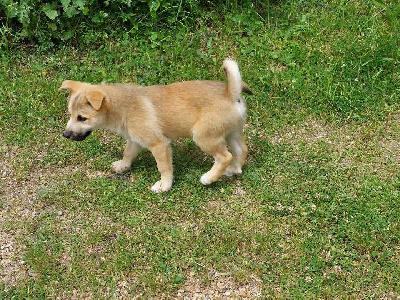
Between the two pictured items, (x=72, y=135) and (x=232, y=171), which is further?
(x=232, y=171)

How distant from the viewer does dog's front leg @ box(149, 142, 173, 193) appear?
18.6 feet

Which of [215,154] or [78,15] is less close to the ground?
[78,15]

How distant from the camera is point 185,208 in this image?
564 cm

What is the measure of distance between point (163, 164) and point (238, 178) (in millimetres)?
865

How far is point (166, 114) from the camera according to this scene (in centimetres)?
560

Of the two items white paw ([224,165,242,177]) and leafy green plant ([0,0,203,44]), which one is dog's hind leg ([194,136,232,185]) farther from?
leafy green plant ([0,0,203,44])

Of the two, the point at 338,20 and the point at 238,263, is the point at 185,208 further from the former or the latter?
the point at 338,20

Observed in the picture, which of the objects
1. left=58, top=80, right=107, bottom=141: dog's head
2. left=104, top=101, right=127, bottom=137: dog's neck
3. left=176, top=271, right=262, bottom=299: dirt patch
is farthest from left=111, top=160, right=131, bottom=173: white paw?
left=176, top=271, right=262, bottom=299: dirt patch

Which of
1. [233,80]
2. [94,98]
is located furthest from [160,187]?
[233,80]

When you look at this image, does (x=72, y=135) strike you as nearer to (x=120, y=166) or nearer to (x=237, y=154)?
(x=120, y=166)

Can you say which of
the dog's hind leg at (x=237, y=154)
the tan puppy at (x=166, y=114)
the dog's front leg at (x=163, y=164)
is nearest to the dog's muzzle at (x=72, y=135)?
the tan puppy at (x=166, y=114)

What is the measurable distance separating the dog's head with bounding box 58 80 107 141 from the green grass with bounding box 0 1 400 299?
0.67 meters

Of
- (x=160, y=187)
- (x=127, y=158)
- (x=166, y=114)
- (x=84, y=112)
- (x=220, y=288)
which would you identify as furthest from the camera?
(x=127, y=158)

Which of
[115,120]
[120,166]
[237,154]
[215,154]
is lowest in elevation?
[120,166]
